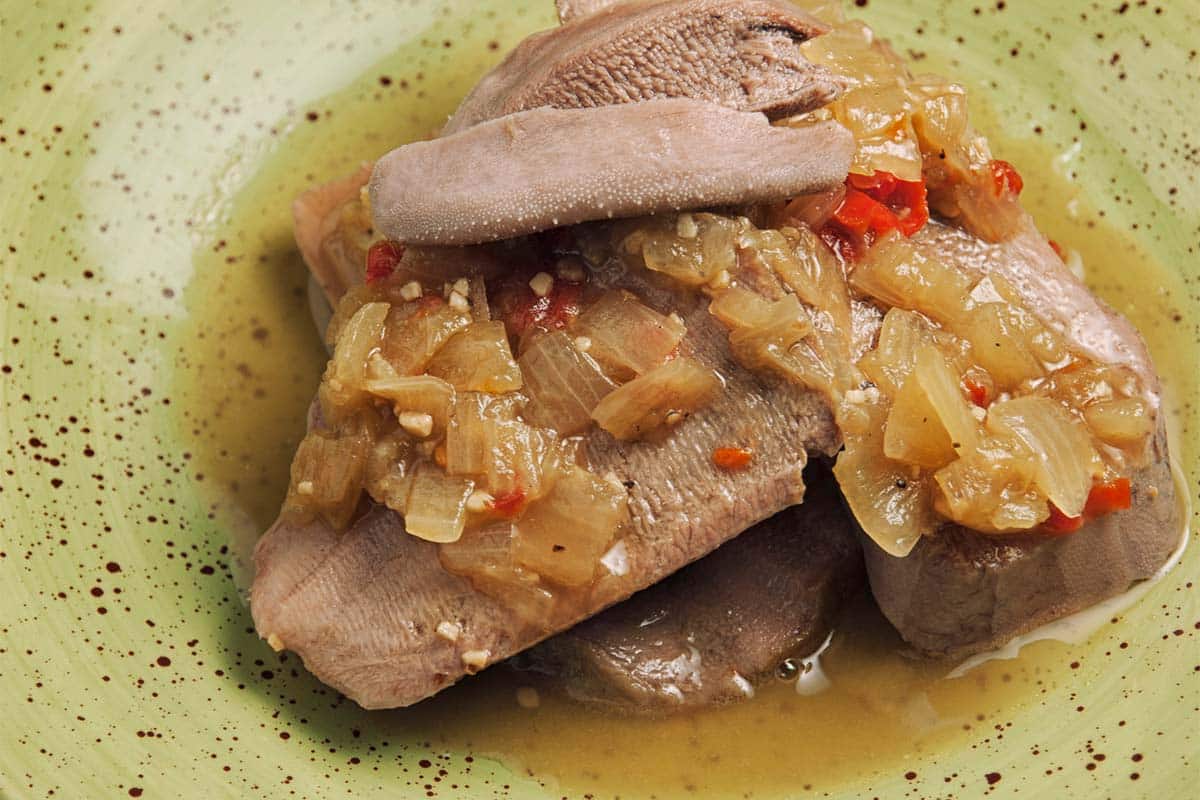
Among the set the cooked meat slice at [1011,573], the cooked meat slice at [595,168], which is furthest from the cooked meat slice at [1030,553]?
the cooked meat slice at [595,168]

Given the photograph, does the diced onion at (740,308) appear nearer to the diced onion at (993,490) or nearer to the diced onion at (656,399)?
the diced onion at (656,399)

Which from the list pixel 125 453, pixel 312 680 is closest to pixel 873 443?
pixel 312 680

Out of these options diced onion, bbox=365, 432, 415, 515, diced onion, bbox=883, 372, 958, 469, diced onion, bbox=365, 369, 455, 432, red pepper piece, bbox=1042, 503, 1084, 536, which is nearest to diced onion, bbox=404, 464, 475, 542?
diced onion, bbox=365, 432, 415, 515

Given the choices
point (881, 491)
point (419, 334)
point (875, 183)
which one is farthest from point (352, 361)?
point (875, 183)

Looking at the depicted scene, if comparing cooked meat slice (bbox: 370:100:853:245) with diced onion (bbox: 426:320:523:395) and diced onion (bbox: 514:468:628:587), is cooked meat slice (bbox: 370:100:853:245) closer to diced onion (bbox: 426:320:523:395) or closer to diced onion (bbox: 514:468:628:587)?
diced onion (bbox: 426:320:523:395)

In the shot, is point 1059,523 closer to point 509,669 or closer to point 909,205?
point 909,205

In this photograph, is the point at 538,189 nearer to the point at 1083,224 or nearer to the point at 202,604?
the point at 202,604
